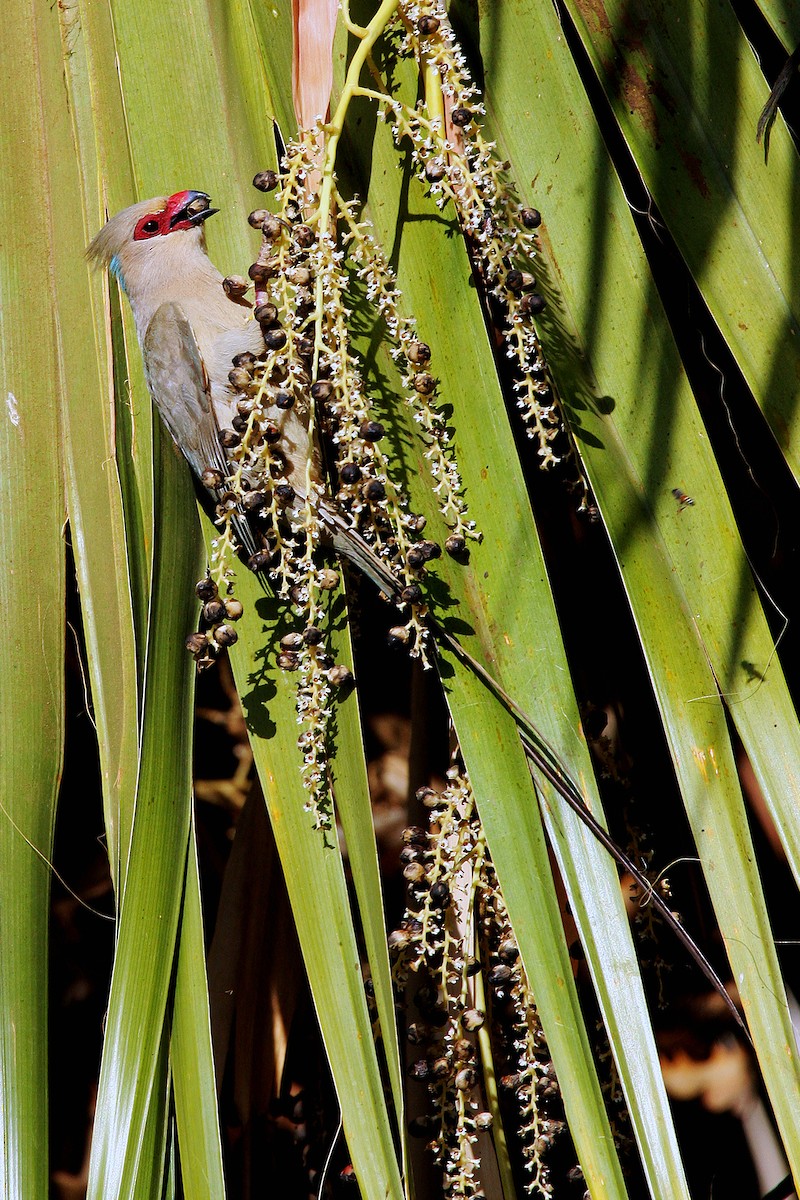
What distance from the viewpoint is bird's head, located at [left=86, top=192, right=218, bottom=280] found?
1587mm

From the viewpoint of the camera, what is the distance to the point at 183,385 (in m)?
2.03

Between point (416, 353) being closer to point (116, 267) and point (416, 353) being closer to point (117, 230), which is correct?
point (117, 230)

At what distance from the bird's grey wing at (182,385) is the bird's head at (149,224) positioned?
0.21 metres

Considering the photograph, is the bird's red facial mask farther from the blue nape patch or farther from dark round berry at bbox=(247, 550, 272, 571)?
dark round berry at bbox=(247, 550, 272, 571)

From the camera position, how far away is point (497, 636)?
1271mm

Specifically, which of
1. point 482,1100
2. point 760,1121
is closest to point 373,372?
point 482,1100

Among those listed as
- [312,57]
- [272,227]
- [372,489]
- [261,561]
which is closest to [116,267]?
[312,57]

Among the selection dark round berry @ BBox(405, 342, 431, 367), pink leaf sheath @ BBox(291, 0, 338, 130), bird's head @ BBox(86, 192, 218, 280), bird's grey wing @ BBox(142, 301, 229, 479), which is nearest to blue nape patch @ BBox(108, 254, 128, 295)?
bird's head @ BBox(86, 192, 218, 280)

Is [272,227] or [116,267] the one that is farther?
[116,267]

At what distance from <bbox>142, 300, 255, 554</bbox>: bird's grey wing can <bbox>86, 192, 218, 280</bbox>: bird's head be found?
0.22 meters

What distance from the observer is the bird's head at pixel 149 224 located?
1.59m

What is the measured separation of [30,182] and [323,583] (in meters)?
1.07

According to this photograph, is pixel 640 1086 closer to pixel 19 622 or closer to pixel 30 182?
pixel 19 622

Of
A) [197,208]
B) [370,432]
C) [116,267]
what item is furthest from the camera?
[116,267]
